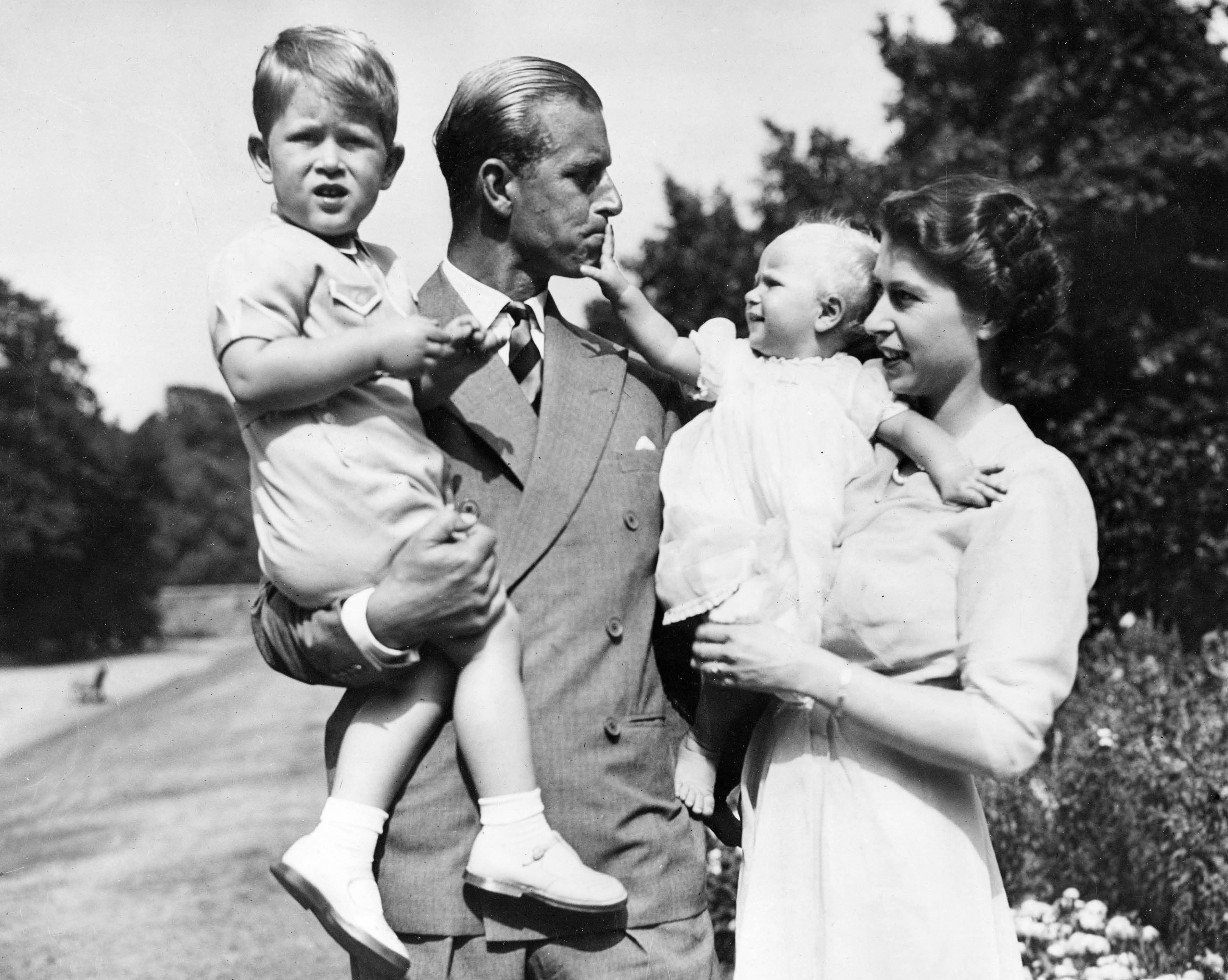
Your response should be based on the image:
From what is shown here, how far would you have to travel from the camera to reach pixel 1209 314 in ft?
39.0

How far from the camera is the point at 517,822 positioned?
256 centimetres

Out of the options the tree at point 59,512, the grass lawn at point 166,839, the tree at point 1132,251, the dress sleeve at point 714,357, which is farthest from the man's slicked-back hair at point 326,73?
the tree at point 59,512

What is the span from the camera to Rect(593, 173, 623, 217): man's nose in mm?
2957

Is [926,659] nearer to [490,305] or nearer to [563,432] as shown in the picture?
[563,432]

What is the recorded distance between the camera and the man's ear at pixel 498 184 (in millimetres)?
2963

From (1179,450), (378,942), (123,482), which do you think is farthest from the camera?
(123,482)

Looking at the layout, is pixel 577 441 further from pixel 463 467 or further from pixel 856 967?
pixel 856 967

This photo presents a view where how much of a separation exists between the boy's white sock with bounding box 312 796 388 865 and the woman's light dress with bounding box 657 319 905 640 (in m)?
0.71

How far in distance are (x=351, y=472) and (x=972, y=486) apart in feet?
3.94

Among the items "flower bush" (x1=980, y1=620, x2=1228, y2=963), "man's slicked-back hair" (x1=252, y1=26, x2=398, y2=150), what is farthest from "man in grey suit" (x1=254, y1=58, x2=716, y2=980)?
"flower bush" (x1=980, y1=620, x2=1228, y2=963)

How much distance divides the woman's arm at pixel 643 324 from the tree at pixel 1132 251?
330 inches

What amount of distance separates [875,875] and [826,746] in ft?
0.87

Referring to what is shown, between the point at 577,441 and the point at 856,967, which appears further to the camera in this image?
the point at 577,441

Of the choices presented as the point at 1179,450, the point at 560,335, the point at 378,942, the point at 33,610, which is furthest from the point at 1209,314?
the point at 33,610
